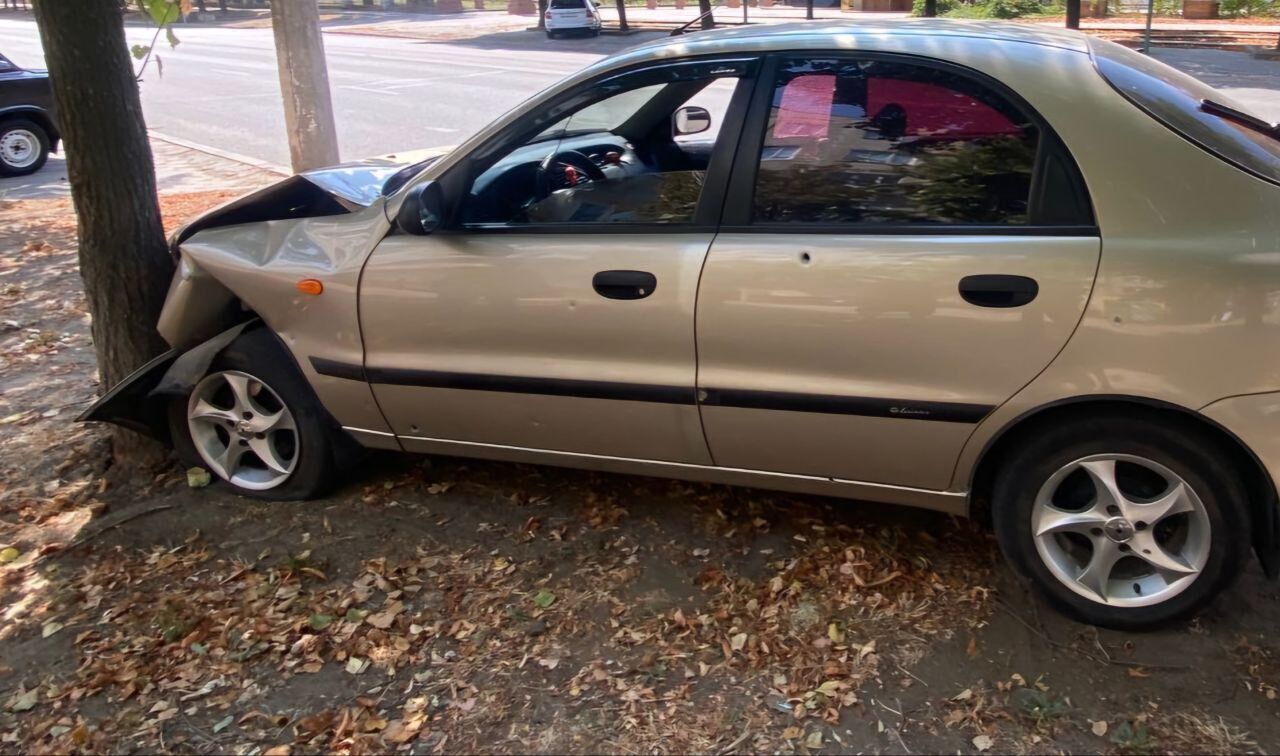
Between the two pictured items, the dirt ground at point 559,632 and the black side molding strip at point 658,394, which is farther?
the black side molding strip at point 658,394

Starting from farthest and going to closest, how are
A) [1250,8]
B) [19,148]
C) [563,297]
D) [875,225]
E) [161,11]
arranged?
1. [1250,8]
2. [19,148]
3. [161,11]
4. [563,297]
5. [875,225]

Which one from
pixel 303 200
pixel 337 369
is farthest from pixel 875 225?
pixel 303 200

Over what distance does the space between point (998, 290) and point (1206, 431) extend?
0.67 metres

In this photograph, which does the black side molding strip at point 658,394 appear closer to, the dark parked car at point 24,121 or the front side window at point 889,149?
the front side window at point 889,149

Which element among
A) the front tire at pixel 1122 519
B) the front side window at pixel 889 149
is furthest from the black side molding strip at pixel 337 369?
the front tire at pixel 1122 519

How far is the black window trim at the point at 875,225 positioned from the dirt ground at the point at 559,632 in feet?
3.77

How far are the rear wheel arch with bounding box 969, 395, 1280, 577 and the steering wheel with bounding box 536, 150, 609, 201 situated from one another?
168 centimetres

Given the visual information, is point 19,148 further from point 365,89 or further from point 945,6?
point 945,6

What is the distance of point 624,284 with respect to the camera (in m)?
3.23

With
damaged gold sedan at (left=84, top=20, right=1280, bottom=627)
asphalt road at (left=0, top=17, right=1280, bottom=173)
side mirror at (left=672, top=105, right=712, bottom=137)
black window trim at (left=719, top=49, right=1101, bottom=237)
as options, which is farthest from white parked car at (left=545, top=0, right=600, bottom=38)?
black window trim at (left=719, top=49, right=1101, bottom=237)

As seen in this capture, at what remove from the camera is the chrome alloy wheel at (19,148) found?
12.4m

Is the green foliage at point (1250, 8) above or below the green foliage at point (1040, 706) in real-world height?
above

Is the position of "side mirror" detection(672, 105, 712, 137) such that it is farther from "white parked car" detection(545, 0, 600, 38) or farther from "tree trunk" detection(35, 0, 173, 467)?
"white parked car" detection(545, 0, 600, 38)

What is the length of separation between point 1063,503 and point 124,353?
3.62 meters
